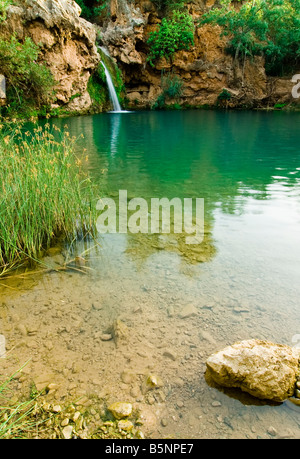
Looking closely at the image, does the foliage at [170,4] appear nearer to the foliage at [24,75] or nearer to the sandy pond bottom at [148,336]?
the foliage at [24,75]

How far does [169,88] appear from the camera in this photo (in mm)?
26188

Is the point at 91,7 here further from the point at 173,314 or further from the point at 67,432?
the point at 67,432

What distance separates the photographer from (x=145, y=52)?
89.6ft

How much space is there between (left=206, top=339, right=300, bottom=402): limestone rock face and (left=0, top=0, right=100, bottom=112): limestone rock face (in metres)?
18.0

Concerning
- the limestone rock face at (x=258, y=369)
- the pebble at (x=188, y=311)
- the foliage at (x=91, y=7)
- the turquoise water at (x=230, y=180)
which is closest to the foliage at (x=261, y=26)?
the foliage at (x=91, y=7)

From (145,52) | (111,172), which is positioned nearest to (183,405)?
(111,172)

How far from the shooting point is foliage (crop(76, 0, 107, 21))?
26119 mm

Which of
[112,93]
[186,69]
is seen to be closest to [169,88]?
[186,69]

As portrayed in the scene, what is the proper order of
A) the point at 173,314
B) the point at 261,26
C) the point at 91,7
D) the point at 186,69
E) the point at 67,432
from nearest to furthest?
the point at 67,432 < the point at 173,314 < the point at 261,26 < the point at 186,69 < the point at 91,7

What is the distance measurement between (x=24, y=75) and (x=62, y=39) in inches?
173

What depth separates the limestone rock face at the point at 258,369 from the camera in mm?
1815

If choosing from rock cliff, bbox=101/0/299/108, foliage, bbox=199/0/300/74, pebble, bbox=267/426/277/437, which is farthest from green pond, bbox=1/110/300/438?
foliage, bbox=199/0/300/74

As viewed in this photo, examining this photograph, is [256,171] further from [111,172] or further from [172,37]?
[172,37]
